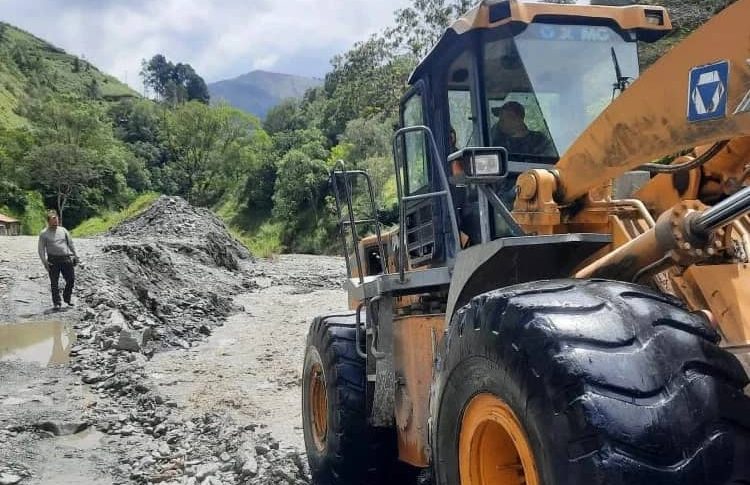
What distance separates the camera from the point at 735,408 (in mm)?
2156

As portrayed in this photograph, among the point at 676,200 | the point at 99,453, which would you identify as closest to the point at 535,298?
the point at 676,200

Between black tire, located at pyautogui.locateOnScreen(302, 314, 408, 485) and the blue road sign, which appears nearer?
the blue road sign

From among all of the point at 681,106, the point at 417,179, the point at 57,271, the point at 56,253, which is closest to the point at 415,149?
the point at 417,179

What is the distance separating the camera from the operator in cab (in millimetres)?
3977

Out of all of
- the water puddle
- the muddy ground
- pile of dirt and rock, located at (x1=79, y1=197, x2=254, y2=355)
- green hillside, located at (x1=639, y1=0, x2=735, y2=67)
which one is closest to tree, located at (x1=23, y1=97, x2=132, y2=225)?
pile of dirt and rock, located at (x1=79, y1=197, x2=254, y2=355)

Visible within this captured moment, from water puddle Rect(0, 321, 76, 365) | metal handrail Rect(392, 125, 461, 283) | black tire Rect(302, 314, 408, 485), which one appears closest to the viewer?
metal handrail Rect(392, 125, 461, 283)

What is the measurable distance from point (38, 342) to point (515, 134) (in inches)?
333

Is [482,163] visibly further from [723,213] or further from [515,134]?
[723,213]

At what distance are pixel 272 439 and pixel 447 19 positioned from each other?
29.2 meters

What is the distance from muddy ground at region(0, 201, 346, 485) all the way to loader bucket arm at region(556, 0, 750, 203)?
3.49 metres

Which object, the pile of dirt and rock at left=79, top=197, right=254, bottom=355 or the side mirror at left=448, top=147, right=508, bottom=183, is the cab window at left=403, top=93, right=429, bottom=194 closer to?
the side mirror at left=448, top=147, right=508, bottom=183

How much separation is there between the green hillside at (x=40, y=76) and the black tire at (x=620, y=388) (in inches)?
2653

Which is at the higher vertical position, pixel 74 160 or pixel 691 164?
pixel 74 160

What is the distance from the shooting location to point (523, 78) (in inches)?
156
